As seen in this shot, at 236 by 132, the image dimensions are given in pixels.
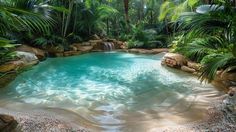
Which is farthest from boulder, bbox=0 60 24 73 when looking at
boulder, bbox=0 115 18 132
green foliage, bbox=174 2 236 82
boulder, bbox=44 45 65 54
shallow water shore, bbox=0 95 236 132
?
boulder, bbox=44 45 65 54

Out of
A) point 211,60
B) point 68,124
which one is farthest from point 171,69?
point 68,124

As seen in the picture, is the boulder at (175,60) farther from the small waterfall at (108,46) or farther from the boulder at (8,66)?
the small waterfall at (108,46)

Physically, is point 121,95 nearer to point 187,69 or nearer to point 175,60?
point 187,69

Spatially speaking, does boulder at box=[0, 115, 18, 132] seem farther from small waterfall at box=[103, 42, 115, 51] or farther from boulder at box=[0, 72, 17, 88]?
small waterfall at box=[103, 42, 115, 51]

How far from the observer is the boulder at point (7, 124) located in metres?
2.63

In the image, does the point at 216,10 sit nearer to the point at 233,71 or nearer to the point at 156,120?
the point at 233,71

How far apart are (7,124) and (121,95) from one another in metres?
2.56

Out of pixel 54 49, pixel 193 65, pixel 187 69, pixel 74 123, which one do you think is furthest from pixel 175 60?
pixel 54 49

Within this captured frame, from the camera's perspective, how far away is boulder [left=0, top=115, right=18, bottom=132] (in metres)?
2.63

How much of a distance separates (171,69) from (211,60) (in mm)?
3273

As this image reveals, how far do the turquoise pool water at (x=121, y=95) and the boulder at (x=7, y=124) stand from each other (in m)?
1.09

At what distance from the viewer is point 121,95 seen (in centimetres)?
488

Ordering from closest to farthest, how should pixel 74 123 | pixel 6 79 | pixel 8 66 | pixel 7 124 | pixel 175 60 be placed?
1. pixel 7 124
2. pixel 74 123
3. pixel 8 66
4. pixel 6 79
5. pixel 175 60

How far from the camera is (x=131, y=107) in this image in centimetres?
409
